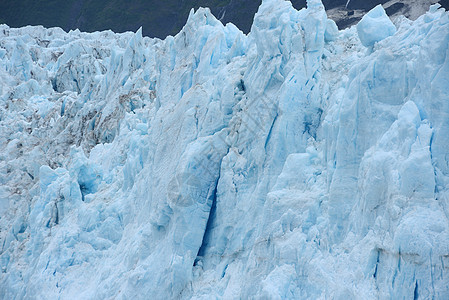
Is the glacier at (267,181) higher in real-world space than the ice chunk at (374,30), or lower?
lower

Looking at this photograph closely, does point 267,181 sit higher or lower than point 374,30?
lower

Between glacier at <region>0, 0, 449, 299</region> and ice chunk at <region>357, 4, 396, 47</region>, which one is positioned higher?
ice chunk at <region>357, 4, 396, 47</region>

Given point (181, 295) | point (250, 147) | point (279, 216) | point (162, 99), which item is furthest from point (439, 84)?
point (162, 99)

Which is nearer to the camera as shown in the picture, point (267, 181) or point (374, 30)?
point (374, 30)

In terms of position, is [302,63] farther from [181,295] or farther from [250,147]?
[181,295]

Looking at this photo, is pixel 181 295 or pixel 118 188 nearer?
pixel 181 295

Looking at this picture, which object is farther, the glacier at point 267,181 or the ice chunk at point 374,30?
the ice chunk at point 374,30

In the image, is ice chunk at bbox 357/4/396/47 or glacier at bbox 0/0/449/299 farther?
ice chunk at bbox 357/4/396/47

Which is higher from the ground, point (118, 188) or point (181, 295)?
point (118, 188)
